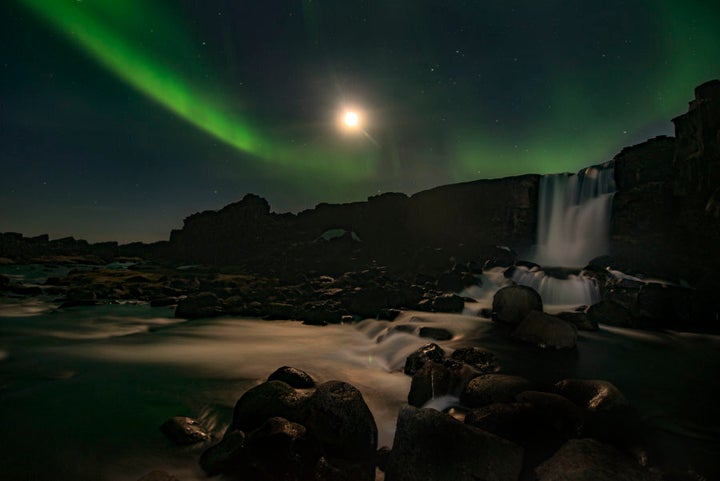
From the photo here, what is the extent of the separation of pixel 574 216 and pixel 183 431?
146 ft

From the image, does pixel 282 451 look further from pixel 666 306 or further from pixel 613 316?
pixel 666 306

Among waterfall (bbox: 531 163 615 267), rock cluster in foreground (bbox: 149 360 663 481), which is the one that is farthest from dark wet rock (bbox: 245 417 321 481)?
waterfall (bbox: 531 163 615 267)

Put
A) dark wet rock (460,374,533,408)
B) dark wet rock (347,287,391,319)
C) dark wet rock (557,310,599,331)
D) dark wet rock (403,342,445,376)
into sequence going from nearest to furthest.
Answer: dark wet rock (460,374,533,408) → dark wet rock (403,342,445,376) → dark wet rock (557,310,599,331) → dark wet rock (347,287,391,319)

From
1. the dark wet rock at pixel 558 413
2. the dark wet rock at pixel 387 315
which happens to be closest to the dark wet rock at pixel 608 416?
the dark wet rock at pixel 558 413

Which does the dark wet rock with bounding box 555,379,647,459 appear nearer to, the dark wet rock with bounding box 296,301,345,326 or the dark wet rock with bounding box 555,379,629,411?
the dark wet rock with bounding box 555,379,629,411

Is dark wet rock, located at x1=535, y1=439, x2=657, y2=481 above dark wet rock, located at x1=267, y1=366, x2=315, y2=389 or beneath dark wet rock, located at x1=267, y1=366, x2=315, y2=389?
above

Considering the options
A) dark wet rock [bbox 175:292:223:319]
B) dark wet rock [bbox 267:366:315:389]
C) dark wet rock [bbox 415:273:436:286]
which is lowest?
dark wet rock [bbox 175:292:223:319]

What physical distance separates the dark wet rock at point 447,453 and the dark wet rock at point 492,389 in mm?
1801

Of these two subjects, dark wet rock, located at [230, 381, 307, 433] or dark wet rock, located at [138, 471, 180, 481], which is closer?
dark wet rock, located at [138, 471, 180, 481]

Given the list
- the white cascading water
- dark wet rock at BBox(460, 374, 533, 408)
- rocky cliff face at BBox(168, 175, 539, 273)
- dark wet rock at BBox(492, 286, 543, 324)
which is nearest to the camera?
dark wet rock at BBox(460, 374, 533, 408)

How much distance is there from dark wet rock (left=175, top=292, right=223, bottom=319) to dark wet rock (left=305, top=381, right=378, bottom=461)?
1412 cm

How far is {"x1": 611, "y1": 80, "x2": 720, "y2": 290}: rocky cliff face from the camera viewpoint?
21.8 metres

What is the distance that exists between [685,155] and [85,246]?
5972 inches

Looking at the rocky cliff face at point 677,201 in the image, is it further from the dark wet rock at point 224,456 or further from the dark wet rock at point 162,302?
the dark wet rock at point 162,302
